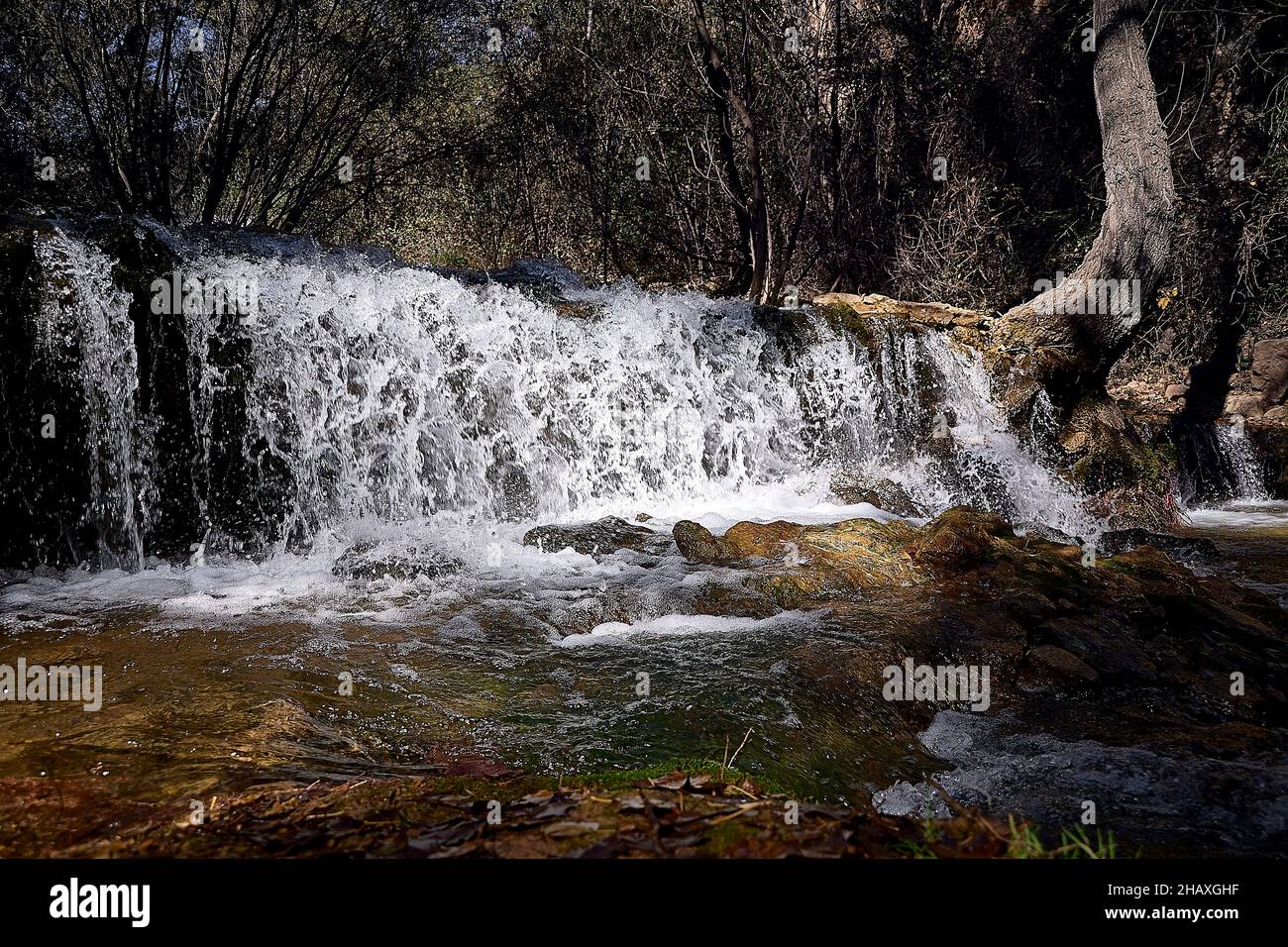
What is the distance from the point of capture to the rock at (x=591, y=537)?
17.8 feet

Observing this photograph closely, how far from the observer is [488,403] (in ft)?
22.5

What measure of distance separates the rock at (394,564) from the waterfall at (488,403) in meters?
0.95

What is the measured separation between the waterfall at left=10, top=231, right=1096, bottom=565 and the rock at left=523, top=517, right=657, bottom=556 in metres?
0.97

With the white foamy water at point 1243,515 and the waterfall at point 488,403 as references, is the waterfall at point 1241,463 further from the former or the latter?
the waterfall at point 488,403

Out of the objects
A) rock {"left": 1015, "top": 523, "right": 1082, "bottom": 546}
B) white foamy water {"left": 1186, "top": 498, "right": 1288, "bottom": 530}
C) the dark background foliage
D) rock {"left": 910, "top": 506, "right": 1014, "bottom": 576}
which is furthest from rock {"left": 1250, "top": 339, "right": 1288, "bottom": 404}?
rock {"left": 910, "top": 506, "right": 1014, "bottom": 576}

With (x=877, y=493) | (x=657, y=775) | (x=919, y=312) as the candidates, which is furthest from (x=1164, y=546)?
(x=657, y=775)

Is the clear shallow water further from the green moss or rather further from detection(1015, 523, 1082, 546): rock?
detection(1015, 523, 1082, 546): rock

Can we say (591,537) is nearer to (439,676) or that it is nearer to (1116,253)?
(439,676)

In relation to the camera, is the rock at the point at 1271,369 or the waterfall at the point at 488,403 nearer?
the waterfall at the point at 488,403

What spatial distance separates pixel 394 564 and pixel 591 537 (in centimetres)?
134

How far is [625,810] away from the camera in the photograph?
62.7 inches

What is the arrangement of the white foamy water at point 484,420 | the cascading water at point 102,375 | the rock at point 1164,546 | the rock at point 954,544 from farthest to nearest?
the rock at point 1164,546
the white foamy water at point 484,420
the cascading water at point 102,375
the rock at point 954,544

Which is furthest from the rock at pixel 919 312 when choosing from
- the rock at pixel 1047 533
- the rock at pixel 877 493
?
the rock at pixel 1047 533
